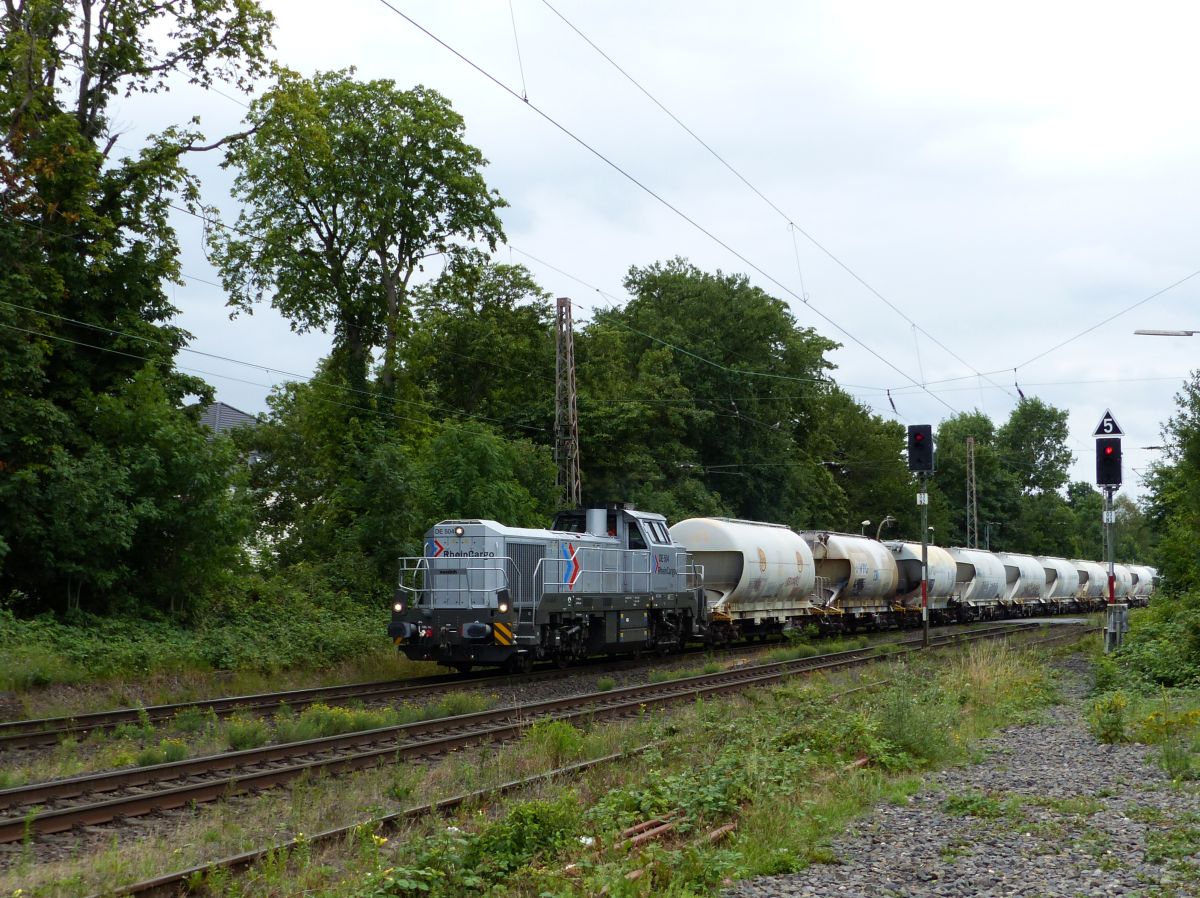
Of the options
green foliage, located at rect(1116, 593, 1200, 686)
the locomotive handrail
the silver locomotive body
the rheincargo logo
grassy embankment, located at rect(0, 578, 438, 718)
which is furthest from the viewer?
the rheincargo logo

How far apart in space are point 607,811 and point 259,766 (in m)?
4.56

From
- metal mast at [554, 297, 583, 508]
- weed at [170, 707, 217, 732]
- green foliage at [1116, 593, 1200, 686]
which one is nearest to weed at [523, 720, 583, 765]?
weed at [170, 707, 217, 732]

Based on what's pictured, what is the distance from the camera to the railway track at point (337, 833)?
7273mm

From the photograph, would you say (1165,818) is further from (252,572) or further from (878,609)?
(878,609)

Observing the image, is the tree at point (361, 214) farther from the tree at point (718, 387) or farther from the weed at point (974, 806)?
the weed at point (974, 806)

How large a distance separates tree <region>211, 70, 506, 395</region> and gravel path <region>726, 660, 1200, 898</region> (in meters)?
30.9

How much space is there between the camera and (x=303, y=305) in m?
39.4

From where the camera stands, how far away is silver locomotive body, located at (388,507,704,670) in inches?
790

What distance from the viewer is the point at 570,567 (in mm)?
22094

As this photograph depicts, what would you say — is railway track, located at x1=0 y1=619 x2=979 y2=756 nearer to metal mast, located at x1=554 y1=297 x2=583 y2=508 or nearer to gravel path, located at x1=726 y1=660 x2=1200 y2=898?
metal mast, located at x1=554 y1=297 x2=583 y2=508

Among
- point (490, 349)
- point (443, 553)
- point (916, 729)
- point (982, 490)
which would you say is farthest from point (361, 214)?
point (982, 490)

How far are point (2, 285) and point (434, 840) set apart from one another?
17.6 m

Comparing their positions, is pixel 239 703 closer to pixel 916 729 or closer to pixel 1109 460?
pixel 916 729

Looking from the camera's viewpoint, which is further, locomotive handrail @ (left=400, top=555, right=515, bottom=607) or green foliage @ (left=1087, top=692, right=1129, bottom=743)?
locomotive handrail @ (left=400, top=555, right=515, bottom=607)
